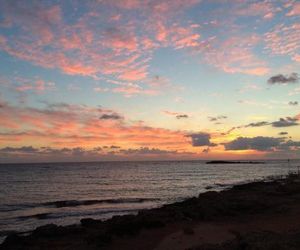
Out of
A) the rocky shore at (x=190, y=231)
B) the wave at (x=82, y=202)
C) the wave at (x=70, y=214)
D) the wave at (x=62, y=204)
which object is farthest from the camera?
the wave at (x=82, y=202)

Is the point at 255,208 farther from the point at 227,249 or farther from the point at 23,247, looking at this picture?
the point at 23,247

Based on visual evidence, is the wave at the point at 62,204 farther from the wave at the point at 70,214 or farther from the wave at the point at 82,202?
the wave at the point at 70,214

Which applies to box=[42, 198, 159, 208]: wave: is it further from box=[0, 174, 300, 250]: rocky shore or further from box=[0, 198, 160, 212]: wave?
box=[0, 174, 300, 250]: rocky shore

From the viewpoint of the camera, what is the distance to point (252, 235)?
14.8 m

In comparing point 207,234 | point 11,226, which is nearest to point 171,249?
point 207,234

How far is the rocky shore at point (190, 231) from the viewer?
14.5 meters

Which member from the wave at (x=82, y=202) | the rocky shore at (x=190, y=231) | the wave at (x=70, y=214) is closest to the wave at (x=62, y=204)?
the wave at (x=82, y=202)

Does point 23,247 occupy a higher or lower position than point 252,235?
lower

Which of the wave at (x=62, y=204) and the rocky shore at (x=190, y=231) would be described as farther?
the wave at (x=62, y=204)

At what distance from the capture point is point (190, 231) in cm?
1812

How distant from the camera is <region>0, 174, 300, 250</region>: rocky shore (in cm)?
1448

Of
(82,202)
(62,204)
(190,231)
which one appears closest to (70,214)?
(62,204)

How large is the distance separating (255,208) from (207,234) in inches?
379

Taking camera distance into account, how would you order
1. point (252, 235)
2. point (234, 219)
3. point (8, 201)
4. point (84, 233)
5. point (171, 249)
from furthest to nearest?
point (8, 201), point (234, 219), point (84, 233), point (171, 249), point (252, 235)
